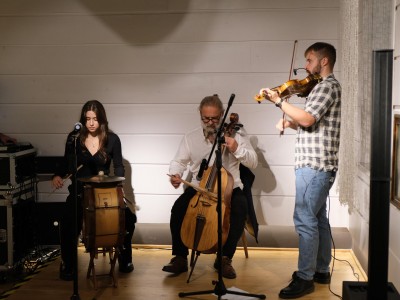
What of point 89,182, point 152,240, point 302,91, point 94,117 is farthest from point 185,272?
point 302,91

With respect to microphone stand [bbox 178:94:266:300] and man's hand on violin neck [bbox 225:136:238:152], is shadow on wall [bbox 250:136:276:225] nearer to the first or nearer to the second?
man's hand on violin neck [bbox 225:136:238:152]

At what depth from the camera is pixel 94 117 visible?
3.78m

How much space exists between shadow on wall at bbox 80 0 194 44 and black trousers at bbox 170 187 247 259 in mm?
1340

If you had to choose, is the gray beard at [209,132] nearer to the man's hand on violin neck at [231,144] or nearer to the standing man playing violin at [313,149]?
the man's hand on violin neck at [231,144]

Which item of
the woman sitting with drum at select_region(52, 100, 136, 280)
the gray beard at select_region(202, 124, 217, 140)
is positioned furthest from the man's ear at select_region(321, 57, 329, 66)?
the woman sitting with drum at select_region(52, 100, 136, 280)

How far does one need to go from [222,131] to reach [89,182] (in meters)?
0.88

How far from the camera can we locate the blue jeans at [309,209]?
3.12 meters

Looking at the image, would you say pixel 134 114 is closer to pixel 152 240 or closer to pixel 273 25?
pixel 152 240

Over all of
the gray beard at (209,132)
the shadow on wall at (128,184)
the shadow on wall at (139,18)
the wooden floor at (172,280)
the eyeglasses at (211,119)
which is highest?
the shadow on wall at (139,18)

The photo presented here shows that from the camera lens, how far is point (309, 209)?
10.4ft

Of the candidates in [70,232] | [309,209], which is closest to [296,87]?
[309,209]

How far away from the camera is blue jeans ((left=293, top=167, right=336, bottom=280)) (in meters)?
3.12

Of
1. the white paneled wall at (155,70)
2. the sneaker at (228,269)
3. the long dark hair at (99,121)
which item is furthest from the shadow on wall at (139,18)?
the sneaker at (228,269)

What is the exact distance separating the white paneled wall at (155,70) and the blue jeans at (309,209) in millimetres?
1110
